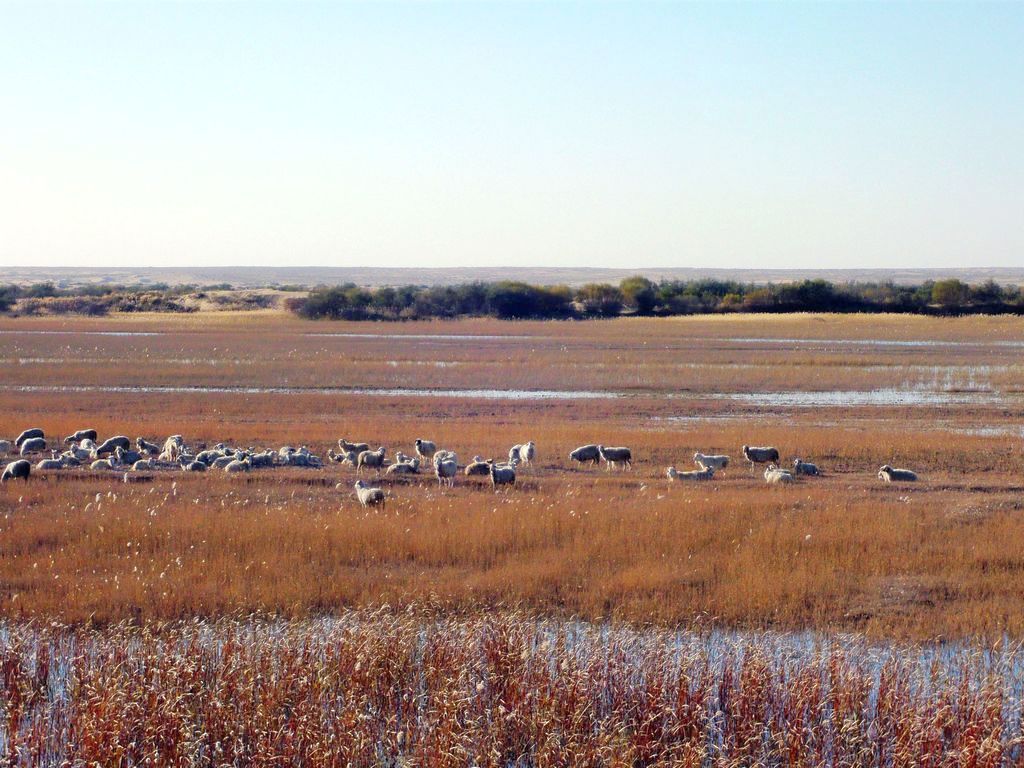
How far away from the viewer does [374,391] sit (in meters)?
32.1

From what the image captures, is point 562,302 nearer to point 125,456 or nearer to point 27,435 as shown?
point 27,435

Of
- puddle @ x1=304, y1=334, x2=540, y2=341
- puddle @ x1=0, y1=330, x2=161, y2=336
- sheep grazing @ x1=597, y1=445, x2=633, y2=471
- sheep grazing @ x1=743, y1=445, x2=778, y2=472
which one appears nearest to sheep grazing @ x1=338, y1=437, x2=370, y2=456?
sheep grazing @ x1=597, y1=445, x2=633, y2=471

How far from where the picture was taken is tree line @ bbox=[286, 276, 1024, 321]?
8050 cm

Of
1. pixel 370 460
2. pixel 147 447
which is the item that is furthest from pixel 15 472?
pixel 370 460

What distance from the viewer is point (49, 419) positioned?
25125 millimetres

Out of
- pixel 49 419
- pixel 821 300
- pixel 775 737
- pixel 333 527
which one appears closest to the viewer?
pixel 775 737

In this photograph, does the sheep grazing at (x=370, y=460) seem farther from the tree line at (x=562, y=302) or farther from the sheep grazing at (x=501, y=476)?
the tree line at (x=562, y=302)

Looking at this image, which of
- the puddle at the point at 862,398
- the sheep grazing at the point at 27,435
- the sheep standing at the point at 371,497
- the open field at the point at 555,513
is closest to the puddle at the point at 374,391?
the open field at the point at 555,513

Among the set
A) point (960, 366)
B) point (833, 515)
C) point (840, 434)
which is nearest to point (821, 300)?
point (960, 366)

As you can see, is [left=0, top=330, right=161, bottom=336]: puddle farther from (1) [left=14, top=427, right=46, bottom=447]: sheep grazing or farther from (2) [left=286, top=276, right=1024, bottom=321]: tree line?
(1) [left=14, top=427, right=46, bottom=447]: sheep grazing

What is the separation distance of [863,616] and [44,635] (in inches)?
304

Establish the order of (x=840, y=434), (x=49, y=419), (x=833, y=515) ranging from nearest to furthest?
(x=833, y=515), (x=840, y=434), (x=49, y=419)

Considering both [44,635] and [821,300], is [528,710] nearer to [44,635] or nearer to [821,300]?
[44,635]

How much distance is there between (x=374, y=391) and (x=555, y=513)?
60.1ft
